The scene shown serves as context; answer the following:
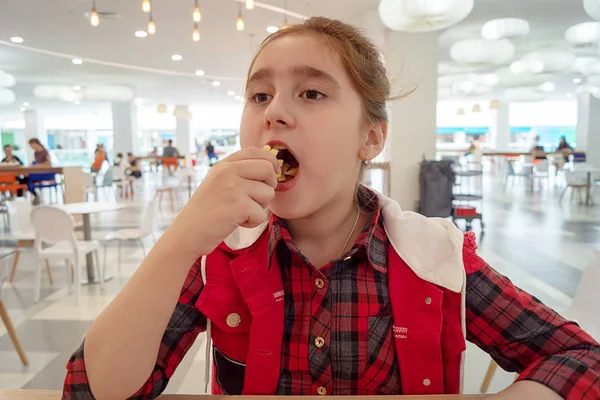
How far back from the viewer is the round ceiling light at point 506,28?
5.25 metres

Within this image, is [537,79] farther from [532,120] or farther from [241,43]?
[532,120]

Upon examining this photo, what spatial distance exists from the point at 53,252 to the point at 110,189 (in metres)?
9.64

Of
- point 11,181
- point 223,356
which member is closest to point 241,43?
point 11,181

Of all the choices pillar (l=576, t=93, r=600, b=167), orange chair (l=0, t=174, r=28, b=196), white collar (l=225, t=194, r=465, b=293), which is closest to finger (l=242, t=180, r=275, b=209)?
white collar (l=225, t=194, r=465, b=293)

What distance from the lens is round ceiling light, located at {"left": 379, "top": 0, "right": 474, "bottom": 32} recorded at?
12.1 ft

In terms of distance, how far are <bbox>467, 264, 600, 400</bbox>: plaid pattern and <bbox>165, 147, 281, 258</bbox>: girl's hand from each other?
472 mm

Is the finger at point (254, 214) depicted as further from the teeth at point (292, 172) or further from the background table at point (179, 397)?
the background table at point (179, 397)

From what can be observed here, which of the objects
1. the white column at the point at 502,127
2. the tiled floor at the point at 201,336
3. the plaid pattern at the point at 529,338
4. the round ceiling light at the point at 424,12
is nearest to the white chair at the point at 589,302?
the tiled floor at the point at 201,336

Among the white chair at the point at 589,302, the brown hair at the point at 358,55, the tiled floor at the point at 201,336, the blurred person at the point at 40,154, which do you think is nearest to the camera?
the brown hair at the point at 358,55

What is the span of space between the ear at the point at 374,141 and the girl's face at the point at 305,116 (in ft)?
0.20

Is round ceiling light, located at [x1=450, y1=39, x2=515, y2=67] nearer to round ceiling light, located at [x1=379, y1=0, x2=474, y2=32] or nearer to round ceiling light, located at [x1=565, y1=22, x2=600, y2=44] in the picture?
round ceiling light, located at [x1=565, y1=22, x2=600, y2=44]

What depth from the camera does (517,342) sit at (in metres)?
0.83

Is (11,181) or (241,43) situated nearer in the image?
(11,181)

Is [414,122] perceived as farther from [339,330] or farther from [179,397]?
[179,397]
